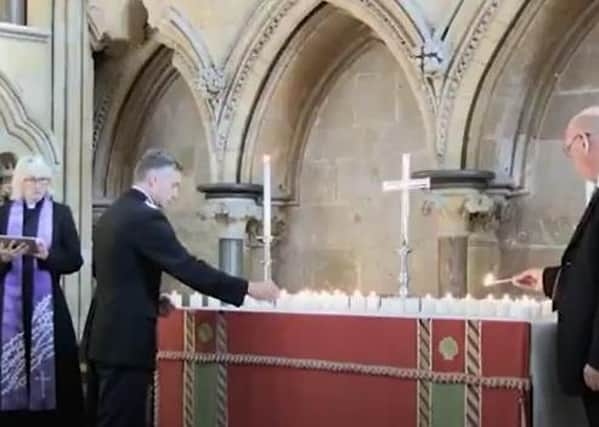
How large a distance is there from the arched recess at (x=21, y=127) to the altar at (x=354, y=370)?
359cm

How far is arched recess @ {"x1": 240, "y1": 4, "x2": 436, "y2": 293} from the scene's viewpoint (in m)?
7.57

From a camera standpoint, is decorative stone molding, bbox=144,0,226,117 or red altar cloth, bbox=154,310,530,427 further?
decorative stone molding, bbox=144,0,226,117

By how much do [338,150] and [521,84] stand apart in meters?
1.63

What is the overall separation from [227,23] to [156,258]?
3.80 metres

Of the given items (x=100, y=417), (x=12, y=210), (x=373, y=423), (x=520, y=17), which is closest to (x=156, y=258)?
(x=100, y=417)

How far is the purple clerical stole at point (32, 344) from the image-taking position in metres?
5.36

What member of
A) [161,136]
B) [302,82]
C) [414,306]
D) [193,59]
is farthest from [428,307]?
[161,136]

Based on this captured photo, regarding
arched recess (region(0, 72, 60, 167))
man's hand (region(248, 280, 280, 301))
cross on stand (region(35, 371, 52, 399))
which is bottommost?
cross on stand (region(35, 371, 52, 399))

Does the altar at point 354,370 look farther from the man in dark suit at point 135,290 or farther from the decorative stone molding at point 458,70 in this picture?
the decorative stone molding at point 458,70

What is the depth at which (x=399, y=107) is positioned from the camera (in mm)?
7594

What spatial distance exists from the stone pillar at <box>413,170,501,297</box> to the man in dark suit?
93.7 inches

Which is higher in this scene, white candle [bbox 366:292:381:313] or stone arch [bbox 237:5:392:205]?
stone arch [bbox 237:5:392:205]

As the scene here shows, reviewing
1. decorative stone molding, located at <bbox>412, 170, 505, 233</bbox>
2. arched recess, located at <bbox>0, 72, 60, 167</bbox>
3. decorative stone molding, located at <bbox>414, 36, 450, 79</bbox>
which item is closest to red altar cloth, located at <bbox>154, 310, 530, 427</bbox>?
decorative stone molding, located at <bbox>412, 170, 505, 233</bbox>

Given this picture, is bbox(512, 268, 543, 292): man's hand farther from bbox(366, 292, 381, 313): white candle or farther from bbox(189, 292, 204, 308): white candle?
bbox(189, 292, 204, 308): white candle
